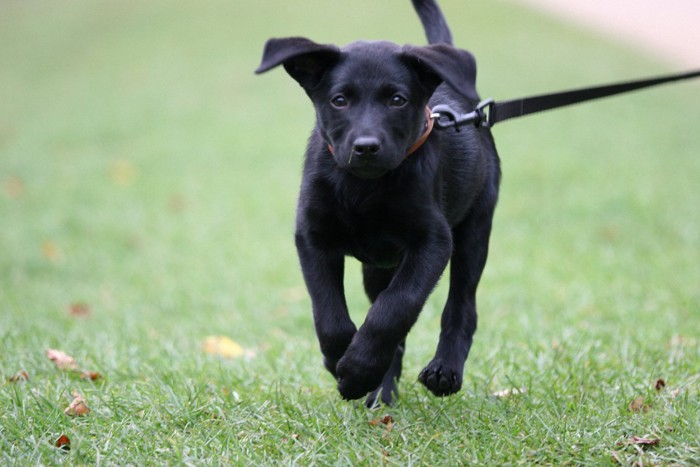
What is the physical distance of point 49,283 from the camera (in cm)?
735

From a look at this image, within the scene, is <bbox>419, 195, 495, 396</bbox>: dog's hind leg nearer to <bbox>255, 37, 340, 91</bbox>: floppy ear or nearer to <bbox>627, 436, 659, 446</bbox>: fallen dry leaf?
<bbox>627, 436, 659, 446</bbox>: fallen dry leaf

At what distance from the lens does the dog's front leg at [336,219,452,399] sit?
277cm

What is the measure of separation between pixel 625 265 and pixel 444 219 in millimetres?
4561

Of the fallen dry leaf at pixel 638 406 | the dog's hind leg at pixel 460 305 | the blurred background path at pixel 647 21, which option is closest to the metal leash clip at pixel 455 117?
the dog's hind leg at pixel 460 305

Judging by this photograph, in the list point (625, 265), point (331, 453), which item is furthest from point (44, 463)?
point (625, 265)

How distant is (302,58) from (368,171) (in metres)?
0.47

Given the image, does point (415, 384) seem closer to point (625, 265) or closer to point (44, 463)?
point (44, 463)

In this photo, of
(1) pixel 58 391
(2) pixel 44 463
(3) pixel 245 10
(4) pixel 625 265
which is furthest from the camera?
(3) pixel 245 10

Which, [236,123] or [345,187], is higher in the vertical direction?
[345,187]

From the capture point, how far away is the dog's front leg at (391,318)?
2768mm

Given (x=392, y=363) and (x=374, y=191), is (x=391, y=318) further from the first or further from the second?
(x=392, y=363)

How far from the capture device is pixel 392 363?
3428 mm

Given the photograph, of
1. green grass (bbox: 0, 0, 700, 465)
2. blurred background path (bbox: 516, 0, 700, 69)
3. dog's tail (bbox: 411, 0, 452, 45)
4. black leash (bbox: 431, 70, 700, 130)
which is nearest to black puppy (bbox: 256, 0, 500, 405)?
black leash (bbox: 431, 70, 700, 130)

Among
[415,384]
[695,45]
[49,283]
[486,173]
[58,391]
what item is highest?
[486,173]
